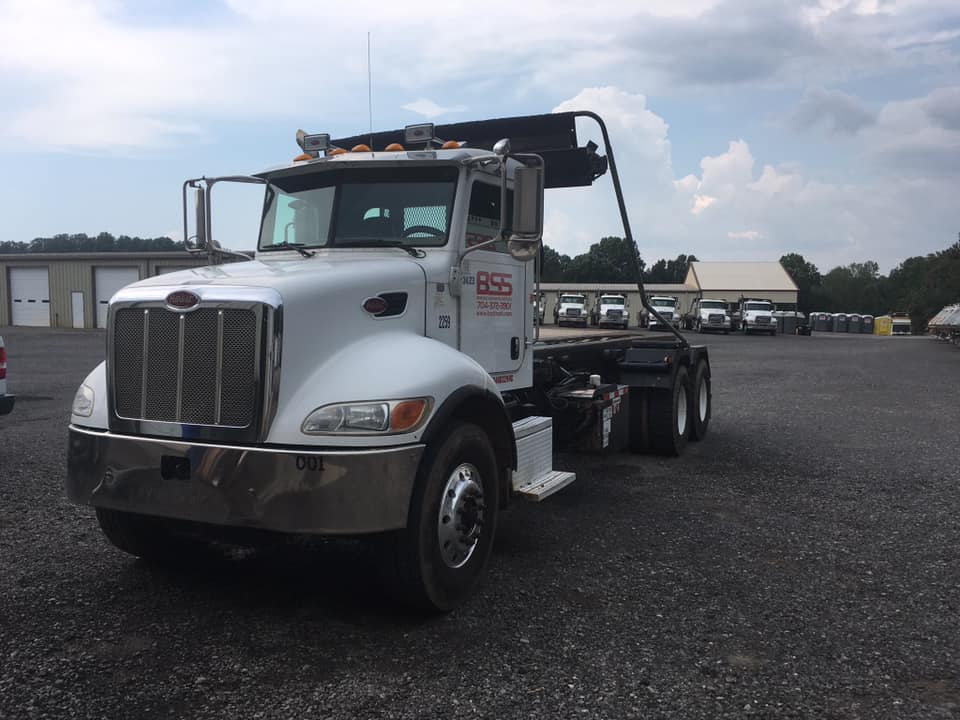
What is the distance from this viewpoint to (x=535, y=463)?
5633 millimetres

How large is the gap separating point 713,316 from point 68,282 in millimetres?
35815

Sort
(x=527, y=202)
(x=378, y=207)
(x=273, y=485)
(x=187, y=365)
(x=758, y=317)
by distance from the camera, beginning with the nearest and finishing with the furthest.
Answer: (x=273, y=485)
(x=187, y=365)
(x=527, y=202)
(x=378, y=207)
(x=758, y=317)

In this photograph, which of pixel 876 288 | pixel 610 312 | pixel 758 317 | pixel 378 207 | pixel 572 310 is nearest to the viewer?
pixel 378 207

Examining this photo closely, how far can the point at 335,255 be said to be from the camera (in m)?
5.23

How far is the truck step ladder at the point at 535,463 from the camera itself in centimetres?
532

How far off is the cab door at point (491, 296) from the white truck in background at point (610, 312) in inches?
1457

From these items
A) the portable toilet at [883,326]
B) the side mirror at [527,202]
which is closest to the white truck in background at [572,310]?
the side mirror at [527,202]

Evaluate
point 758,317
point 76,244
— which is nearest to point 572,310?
point 758,317

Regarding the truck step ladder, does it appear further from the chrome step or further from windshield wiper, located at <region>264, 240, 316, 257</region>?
windshield wiper, located at <region>264, 240, 316, 257</region>

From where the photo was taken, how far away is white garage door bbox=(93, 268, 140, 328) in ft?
141

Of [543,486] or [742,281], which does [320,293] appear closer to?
[543,486]

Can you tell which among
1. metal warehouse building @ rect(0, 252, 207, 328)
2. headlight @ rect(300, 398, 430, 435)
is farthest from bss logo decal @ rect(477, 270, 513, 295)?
metal warehouse building @ rect(0, 252, 207, 328)

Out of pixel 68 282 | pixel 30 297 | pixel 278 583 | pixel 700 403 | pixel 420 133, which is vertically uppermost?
pixel 420 133

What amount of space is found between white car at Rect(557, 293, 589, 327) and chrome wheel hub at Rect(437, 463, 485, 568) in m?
37.4
